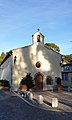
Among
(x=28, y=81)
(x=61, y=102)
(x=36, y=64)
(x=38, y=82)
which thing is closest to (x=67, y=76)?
(x=38, y=82)

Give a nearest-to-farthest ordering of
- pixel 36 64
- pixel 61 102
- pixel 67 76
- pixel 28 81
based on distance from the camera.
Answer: pixel 61 102
pixel 28 81
pixel 36 64
pixel 67 76

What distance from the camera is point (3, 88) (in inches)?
1538

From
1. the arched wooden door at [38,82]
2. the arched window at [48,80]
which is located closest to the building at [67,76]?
the arched window at [48,80]

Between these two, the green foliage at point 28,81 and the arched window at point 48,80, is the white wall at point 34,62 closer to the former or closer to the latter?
the arched window at point 48,80

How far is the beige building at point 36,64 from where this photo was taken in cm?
3847

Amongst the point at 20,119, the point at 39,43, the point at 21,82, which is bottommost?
the point at 20,119

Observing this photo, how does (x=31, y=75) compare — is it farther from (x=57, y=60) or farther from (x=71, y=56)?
(x=71, y=56)

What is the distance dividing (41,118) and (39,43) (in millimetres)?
26120

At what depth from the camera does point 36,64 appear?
3956 cm

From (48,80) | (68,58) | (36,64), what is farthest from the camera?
(68,58)

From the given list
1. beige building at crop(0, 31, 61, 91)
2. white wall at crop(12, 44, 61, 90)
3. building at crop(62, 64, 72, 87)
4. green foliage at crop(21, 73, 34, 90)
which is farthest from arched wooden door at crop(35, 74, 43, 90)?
building at crop(62, 64, 72, 87)

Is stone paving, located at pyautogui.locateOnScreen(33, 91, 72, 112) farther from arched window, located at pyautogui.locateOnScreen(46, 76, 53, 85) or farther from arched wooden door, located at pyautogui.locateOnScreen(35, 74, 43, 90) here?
arched window, located at pyautogui.locateOnScreen(46, 76, 53, 85)

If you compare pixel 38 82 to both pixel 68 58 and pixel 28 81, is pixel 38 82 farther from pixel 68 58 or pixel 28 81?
pixel 68 58

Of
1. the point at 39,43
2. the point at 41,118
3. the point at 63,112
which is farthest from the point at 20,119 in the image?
the point at 39,43
